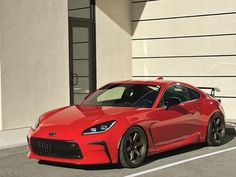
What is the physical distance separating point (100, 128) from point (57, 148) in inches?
26.1

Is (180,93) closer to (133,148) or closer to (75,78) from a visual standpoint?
(133,148)

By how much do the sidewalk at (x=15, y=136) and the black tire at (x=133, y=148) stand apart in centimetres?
273

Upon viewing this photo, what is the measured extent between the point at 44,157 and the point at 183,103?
2644 mm

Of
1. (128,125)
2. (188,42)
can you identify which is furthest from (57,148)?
(188,42)

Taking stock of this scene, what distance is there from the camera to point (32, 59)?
11.7 metres

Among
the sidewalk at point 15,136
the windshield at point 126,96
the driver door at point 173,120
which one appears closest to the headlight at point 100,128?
the driver door at point 173,120

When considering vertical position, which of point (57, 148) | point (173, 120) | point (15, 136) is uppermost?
point (173, 120)

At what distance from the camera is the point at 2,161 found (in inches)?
316

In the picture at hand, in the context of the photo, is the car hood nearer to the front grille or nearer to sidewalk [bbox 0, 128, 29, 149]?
the front grille

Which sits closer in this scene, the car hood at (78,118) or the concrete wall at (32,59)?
the car hood at (78,118)

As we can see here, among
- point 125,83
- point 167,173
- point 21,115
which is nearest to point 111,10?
point 21,115

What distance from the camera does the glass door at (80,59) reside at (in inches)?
525

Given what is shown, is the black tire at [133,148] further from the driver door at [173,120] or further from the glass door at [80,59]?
the glass door at [80,59]

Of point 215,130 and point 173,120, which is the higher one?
point 173,120
